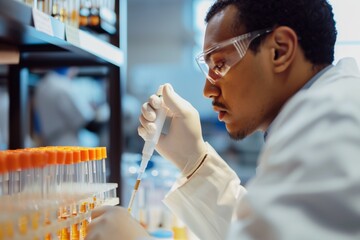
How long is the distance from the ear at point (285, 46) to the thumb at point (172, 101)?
1.53 feet

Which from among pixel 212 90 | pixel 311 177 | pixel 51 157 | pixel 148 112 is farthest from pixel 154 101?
pixel 311 177

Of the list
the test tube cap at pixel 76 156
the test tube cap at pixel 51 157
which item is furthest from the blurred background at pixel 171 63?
the test tube cap at pixel 51 157

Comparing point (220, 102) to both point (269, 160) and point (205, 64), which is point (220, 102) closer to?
point (205, 64)

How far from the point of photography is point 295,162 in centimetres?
86

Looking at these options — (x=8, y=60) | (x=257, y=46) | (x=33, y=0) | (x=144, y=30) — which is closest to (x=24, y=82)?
(x=8, y=60)

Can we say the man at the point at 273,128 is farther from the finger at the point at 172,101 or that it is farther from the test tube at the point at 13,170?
the test tube at the point at 13,170

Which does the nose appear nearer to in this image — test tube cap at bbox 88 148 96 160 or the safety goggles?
the safety goggles

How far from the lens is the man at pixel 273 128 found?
2.72ft

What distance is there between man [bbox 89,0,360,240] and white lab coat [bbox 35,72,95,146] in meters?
1.84

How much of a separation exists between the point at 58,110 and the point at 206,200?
83.6 inches

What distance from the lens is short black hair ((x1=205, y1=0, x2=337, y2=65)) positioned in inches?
49.7

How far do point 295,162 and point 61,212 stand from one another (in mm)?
566

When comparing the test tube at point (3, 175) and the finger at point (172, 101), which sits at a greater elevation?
the finger at point (172, 101)

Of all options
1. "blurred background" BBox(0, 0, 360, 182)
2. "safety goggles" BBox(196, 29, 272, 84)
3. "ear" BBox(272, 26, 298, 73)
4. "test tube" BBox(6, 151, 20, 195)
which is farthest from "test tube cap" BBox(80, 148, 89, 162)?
"blurred background" BBox(0, 0, 360, 182)
